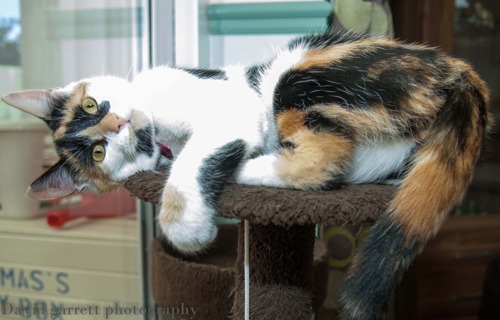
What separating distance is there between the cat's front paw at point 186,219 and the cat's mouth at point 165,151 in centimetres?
20

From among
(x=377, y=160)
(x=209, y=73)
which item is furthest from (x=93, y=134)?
(x=377, y=160)

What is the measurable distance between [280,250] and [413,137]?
0.28 meters

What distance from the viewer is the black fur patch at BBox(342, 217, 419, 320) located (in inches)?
23.2

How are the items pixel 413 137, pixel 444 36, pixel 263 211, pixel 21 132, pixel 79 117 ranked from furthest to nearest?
pixel 444 36 → pixel 21 132 → pixel 79 117 → pixel 413 137 → pixel 263 211

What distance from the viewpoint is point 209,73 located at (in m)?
0.90

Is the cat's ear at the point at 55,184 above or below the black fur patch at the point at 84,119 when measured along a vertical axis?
below

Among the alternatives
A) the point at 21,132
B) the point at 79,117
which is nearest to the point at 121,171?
the point at 79,117

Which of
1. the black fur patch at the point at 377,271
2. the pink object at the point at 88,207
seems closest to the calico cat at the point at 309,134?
the black fur patch at the point at 377,271

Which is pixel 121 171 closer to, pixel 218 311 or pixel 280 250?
pixel 280 250

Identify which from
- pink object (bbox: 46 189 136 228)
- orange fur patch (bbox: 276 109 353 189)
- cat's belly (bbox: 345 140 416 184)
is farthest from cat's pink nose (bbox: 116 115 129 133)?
pink object (bbox: 46 189 136 228)

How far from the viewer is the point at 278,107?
76 centimetres

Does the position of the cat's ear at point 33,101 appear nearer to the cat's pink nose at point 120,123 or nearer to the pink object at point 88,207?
the cat's pink nose at point 120,123

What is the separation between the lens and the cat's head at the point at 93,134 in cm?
81

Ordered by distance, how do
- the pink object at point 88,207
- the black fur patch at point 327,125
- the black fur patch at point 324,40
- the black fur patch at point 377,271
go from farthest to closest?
1. the pink object at point 88,207
2. the black fur patch at point 324,40
3. the black fur patch at point 327,125
4. the black fur patch at point 377,271
